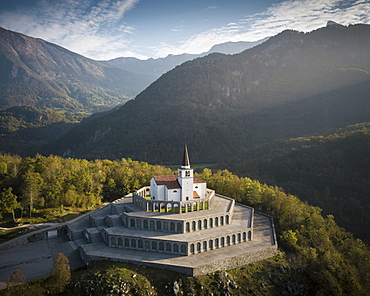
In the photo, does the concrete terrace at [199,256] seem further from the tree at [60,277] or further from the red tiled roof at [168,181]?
the red tiled roof at [168,181]

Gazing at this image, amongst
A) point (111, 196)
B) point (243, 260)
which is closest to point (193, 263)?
point (243, 260)

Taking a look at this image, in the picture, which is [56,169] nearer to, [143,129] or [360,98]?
[143,129]

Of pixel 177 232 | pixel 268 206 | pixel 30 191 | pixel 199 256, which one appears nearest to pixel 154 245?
pixel 177 232

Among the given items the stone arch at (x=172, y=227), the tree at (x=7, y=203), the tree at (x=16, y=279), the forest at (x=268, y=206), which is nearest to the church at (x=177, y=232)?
the stone arch at (x=172, y=227)

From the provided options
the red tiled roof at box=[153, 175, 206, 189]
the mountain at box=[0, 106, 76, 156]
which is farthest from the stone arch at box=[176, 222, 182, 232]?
the mountain at box=[0, 106, 76, 156]

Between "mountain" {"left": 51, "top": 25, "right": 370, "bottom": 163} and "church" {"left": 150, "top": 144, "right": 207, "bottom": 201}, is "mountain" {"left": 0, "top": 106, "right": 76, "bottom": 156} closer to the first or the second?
"mountain" {"left": 51, "top": 25, "right": 370, "bottom": 163}
